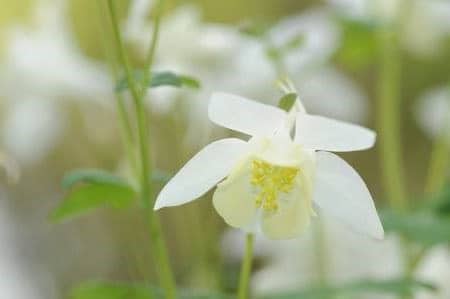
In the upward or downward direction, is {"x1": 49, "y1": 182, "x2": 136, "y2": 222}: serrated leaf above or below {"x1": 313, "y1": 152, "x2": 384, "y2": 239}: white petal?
below

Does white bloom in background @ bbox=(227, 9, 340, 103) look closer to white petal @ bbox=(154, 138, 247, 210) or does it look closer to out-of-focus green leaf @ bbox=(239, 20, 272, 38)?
out-of-focus green leaf @ bbox=(239, 20, 272, 38)

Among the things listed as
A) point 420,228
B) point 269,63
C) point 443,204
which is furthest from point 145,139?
point 269,63

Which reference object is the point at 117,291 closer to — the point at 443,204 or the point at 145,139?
the point at 145,139

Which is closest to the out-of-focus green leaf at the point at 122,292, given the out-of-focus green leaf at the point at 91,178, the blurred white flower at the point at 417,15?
the out-of-focus green leaf at the point at 91,178

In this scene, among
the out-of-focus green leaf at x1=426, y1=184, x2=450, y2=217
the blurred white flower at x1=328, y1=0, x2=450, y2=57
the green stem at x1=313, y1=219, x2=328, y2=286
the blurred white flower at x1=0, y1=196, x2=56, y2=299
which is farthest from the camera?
the blurred white flower at x1=0, y1=196, x2=56, y2=299

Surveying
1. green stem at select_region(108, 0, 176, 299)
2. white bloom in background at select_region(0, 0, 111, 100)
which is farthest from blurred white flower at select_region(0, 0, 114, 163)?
green stem at select_region(108, 0, 176, 299)

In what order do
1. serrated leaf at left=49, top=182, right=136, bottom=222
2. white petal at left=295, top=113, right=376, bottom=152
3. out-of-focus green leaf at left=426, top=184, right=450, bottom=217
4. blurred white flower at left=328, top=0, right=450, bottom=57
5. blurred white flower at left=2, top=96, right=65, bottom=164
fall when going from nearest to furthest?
white petal at left=295, top=113, right=376, bottom=152 < serrated leaf at left=49, top=182, right=136, bottom=222 < out-of-focus green leaf at left=426, top=184, right=450, bottom=217 < blurred white flower at left=328, top=0, right=450, bottom=57 < blurred white flower at left=2, top=96, right=65, bottom=164

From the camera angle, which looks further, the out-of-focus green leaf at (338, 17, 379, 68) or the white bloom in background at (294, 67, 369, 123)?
the white bloom in background at (294, 67, 369, 123)

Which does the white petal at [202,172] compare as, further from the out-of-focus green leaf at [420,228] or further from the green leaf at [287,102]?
the out-of-focus green leaf at [420,228]
